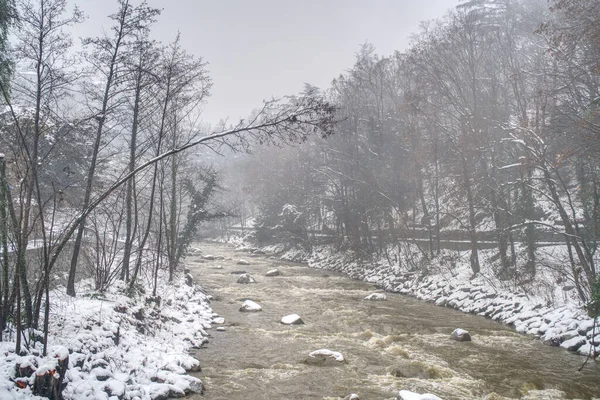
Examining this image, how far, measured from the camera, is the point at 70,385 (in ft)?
20.1

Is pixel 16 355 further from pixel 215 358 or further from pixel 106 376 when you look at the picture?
pixel 215 358

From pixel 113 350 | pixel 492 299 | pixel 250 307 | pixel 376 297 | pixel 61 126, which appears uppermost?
pixel 61 126

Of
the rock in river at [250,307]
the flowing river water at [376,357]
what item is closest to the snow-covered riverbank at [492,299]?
the flowing river water at [376,357]

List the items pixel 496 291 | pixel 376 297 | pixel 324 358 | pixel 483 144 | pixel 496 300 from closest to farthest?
pixel 324 358 → pixel 496 300 → pixel 496 291 → pixel 376 297 → pixel 483 144

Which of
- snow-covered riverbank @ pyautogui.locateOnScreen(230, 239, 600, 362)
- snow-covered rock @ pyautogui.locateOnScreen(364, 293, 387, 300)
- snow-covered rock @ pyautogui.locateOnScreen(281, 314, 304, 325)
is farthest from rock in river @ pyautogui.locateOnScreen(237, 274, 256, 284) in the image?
snow-covered rock @ pyautogui.locateOnScreen(281, 314, 304, 325)

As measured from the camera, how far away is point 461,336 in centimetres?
1152

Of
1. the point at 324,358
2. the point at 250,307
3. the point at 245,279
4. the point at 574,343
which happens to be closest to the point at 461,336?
the point at 574,343

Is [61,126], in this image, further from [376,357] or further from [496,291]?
[496,291]

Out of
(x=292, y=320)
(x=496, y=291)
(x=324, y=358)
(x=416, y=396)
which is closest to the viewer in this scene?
(x=416, y=396)

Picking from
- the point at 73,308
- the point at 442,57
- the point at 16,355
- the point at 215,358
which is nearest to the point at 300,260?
the point at 442,57

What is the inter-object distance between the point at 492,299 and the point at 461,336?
184 inches

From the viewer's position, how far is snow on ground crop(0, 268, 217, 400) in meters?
5.96

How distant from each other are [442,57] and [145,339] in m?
19.5

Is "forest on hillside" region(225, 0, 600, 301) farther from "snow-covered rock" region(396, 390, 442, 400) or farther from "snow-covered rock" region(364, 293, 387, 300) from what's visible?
"snow-covered rock" region(396, 390, 442, 400)
